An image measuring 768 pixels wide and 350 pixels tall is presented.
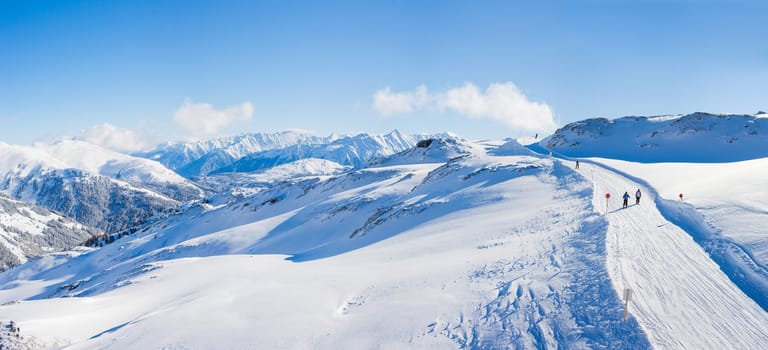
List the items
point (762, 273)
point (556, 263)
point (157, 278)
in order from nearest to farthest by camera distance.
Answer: point (762, 273), point (556, 263), point (157, 278)

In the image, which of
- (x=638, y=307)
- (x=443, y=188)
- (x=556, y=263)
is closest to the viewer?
(x=638, y=307)

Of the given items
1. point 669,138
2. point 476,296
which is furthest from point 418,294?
point 669,138

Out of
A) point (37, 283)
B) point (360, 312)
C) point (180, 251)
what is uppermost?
point (360, 312)

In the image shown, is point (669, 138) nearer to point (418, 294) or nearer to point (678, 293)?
point (678, 293)

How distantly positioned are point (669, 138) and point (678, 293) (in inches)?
3336

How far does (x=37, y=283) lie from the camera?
109500mm

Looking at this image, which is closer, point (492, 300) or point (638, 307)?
point (638, 307)

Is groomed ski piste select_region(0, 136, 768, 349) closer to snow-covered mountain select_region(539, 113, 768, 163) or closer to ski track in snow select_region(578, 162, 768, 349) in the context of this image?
ski track in snow select_region(578, 162, 768, 349)

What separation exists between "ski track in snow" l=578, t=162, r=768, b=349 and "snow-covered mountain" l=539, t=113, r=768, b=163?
59062 millimetres

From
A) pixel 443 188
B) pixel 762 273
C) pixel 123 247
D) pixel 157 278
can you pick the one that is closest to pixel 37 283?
pixel 123 247

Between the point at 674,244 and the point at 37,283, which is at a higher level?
the point at 674,244

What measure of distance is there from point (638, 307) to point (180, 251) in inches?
3496

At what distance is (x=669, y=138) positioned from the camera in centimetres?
8325

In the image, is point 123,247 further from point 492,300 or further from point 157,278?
point 492,300
